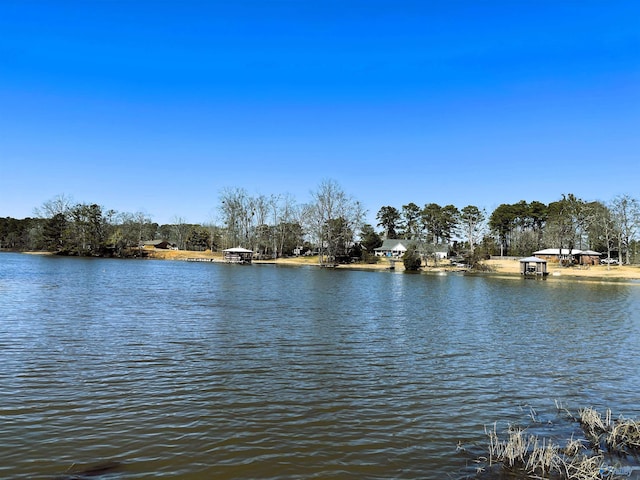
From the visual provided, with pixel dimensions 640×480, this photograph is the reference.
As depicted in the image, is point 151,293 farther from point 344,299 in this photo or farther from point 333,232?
point 333,232

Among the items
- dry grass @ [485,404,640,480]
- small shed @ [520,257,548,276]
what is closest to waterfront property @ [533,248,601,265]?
small shed @ [520,257,548,276]

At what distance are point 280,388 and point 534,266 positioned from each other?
69416 mm

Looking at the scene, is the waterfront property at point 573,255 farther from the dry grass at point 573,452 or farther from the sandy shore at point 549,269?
the dry grass at point 573,452

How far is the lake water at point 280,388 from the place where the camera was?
22.9 feet

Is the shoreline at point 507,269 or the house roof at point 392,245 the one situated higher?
the house roof at point 392,245

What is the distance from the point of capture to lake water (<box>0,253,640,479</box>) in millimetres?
6977

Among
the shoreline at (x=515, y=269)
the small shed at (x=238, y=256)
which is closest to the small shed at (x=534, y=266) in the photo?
the shoreline at (x=515, y=269)

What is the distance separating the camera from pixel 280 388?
10.5 m

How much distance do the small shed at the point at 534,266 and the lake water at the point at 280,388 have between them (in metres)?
50.0

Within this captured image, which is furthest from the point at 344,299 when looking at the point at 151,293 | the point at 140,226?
the point at 140,226

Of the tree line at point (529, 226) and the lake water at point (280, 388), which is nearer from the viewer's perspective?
the lake water at point (280, 388)

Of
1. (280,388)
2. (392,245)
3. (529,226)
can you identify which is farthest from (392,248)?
(280,388)

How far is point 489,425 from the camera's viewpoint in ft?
28.5

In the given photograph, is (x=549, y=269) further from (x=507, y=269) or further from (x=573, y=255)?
(x=573, y=255)
